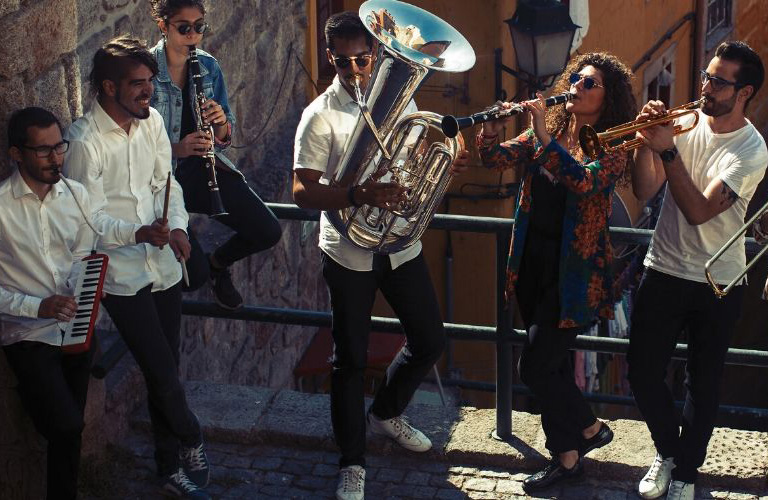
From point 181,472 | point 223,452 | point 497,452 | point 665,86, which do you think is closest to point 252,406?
point 223,452

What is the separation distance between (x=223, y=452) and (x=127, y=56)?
1.72m

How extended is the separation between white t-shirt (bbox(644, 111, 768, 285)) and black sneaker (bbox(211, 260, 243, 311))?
1.87m

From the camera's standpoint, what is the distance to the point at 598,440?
4.95 meters

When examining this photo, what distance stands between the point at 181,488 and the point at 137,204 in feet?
3.61

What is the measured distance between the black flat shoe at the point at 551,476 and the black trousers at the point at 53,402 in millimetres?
1706

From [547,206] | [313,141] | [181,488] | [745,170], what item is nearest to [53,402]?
[181,488]

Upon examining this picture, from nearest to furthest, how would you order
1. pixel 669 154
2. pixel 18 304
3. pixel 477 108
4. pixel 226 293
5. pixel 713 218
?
pixel 18 304
pixel 669 154
pixel 713 218
pixel 226 293
pixel 477 108

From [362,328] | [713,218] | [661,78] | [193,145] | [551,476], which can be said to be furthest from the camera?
[661,78]

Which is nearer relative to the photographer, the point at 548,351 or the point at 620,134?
the point at 620,134

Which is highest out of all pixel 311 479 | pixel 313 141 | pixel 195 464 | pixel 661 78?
pixel 313 141

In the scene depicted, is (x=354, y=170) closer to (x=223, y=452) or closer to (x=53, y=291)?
(x=53, y=291)

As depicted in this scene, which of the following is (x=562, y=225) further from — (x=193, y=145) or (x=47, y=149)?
(x=47, y=149)

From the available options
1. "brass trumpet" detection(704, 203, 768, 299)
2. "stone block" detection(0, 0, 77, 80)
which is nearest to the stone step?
"brass trumpet" detection(704, 203, 768, 299)

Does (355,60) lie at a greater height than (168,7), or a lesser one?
lesser
